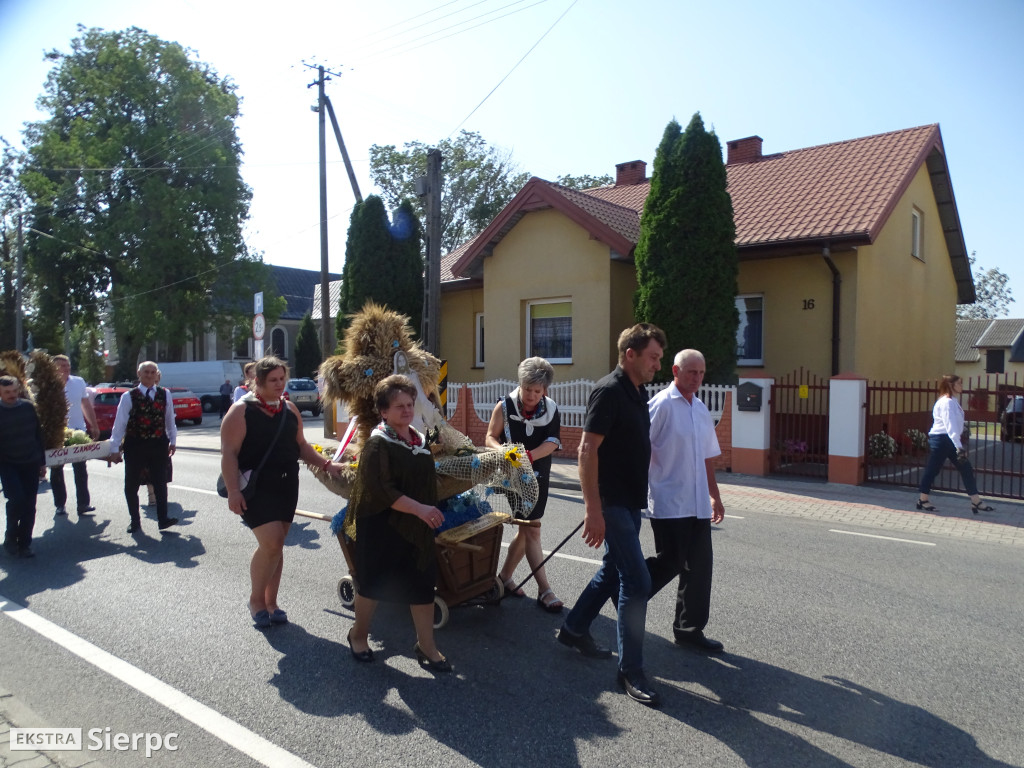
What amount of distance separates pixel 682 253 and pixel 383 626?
34.2ft

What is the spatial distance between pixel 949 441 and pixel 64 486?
10658mm

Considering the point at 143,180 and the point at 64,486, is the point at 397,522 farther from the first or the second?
the point at 143,180

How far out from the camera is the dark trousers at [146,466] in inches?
308

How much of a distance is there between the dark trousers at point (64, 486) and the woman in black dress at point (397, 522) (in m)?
6.17

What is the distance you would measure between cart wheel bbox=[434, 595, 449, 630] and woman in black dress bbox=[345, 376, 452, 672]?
1.77 ft

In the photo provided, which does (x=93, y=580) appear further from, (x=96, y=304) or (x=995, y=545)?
(x=96, y=304)

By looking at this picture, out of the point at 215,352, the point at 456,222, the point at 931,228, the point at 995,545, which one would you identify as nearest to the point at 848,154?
the point at 931,228

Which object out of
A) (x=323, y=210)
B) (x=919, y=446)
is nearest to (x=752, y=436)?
(x=919, y=446)

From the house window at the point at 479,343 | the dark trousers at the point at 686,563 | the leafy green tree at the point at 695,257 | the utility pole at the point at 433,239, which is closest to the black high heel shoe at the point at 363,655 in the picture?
the dark trousers at the point at 686,563

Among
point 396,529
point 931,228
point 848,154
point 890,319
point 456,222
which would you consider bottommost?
point 396,529

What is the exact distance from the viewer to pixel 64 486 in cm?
885

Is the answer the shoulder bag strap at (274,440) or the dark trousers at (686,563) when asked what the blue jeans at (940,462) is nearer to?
the dark trousers at (686,563)

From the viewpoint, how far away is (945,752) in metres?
3.29

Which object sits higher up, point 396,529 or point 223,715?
point 396,529
